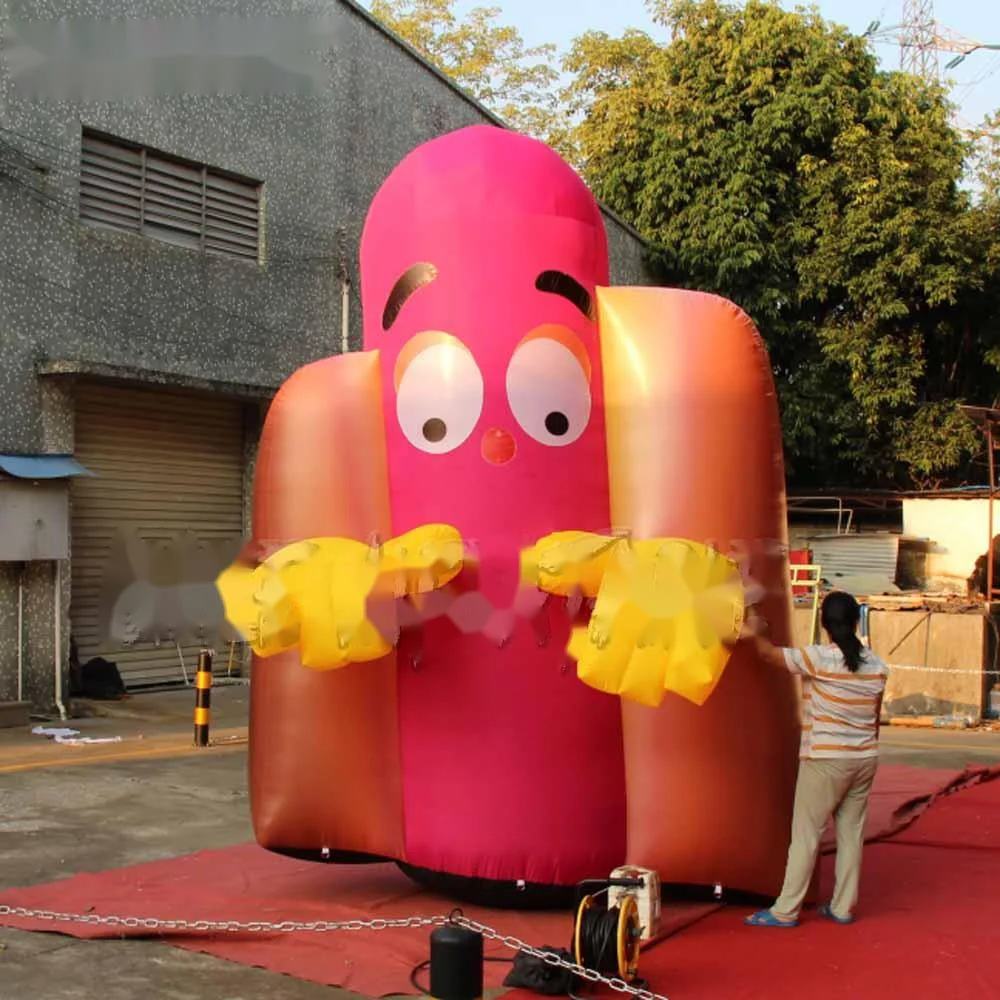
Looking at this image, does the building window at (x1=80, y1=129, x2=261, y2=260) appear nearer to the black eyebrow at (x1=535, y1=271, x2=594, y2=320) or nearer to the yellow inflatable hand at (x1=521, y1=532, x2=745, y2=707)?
the black eyebrow at (x1=535, y1=271, x2=594, y2=320)

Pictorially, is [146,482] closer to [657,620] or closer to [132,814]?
[132,814]

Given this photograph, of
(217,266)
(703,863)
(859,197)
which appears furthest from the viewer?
(859,197)

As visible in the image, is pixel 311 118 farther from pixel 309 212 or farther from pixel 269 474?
pixel 269 474

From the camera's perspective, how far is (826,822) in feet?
17.4

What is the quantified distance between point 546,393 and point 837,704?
5.62 ft

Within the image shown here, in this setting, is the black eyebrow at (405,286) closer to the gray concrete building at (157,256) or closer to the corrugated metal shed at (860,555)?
the gray concrete building at (157,256)

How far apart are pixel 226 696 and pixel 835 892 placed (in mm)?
8980

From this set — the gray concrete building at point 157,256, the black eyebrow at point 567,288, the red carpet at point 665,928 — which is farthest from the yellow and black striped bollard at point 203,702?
the black eyebrow at point 567,288

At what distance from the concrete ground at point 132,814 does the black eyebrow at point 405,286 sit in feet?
8.84

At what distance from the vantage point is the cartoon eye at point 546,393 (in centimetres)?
533

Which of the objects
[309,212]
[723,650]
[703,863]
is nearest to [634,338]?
[723,650]

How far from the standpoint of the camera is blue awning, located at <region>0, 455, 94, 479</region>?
11.1m

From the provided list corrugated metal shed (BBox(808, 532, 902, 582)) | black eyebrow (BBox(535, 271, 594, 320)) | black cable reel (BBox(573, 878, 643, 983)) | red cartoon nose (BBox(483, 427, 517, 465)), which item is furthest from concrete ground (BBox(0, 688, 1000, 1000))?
corrugated metal shed (BBox(808, 532, 902, 582))

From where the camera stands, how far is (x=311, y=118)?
1421cm
